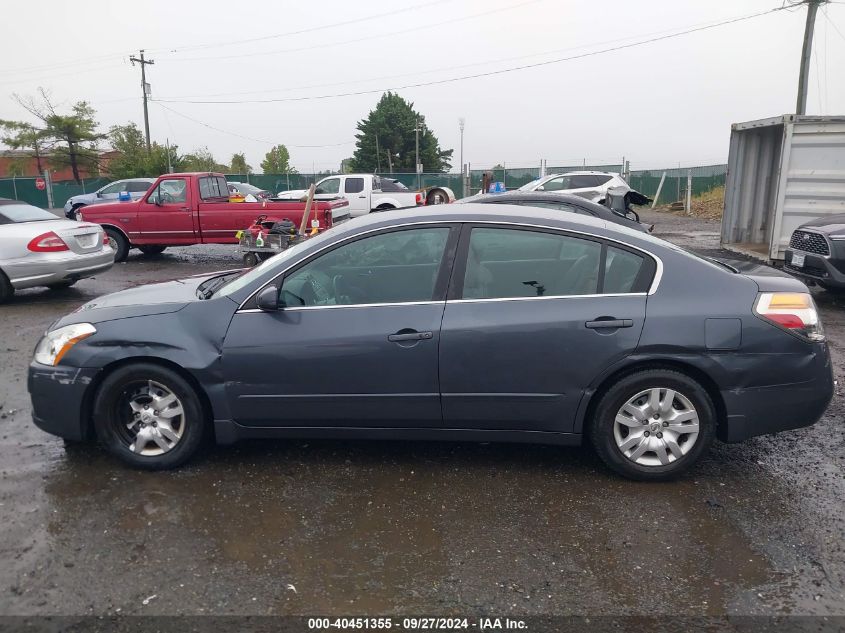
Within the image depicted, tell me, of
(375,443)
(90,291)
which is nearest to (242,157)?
(90,291)

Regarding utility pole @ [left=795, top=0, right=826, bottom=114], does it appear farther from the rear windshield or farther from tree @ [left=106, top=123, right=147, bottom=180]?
tree @ [left=106, top=123, right=147, bottom=180]

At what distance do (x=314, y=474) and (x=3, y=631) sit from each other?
1712 millimetres

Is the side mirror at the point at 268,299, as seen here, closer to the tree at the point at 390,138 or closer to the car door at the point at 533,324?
the car door at the point at 533,324

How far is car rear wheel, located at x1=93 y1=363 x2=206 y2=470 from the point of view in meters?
3.90

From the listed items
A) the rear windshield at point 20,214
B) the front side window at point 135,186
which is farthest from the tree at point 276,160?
the rear windshield at point 20,214

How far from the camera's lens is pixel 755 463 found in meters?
4.14

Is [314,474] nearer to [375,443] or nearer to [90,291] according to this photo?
[375,443]

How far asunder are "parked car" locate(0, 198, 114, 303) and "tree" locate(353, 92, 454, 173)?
64.2 metres

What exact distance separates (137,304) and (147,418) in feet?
2.33

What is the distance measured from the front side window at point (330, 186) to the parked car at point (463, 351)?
1599 cm

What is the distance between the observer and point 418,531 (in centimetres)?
338

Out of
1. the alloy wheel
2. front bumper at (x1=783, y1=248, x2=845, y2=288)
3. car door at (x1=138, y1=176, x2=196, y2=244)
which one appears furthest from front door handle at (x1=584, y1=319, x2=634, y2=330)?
car door at (x1=138, y1=176, x2=196, y2=244)

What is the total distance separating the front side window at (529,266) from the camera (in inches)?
151

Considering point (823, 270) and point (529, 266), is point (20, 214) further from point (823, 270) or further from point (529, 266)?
point (823, 270)
